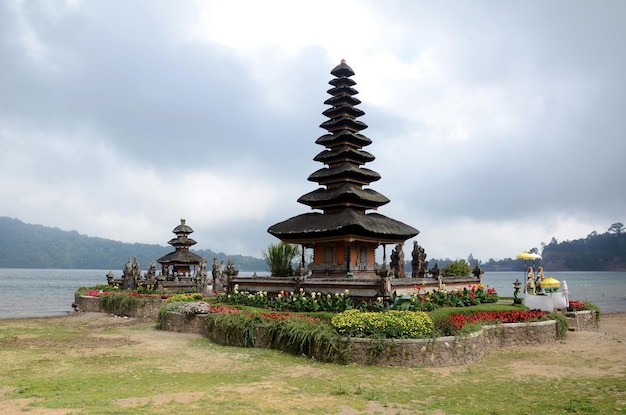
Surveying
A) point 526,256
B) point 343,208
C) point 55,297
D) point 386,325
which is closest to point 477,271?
point 526,256

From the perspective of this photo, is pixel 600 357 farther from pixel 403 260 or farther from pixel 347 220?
pixel 403 260

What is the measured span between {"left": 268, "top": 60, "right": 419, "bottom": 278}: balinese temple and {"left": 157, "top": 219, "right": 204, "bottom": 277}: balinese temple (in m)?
21.1

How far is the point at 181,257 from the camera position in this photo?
48500mm

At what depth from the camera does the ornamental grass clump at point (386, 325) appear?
49.0 ft

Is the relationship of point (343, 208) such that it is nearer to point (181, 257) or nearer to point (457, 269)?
point (457, 269)

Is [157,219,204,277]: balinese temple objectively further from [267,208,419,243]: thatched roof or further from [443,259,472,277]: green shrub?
[443,259,472,277]: green shrub

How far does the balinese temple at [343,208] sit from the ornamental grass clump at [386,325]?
10.5m

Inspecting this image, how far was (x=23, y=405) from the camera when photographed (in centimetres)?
995

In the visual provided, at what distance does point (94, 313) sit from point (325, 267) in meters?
19.9

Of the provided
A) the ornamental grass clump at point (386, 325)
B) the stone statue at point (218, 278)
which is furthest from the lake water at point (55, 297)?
the ornamental grass clump at point (386, 325)

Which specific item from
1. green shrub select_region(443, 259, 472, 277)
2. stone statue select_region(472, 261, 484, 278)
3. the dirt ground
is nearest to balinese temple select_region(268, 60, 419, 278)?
stone statue select_region(472, 261, 484, 278)

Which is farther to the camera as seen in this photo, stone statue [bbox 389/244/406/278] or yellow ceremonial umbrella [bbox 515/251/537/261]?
stone statue [bbox 389/244/406/278]

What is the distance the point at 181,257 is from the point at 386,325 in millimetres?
37234

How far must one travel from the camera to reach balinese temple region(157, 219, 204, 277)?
48344mm
